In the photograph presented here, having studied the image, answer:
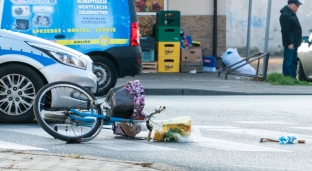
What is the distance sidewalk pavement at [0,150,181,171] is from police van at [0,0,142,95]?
27.2 feet

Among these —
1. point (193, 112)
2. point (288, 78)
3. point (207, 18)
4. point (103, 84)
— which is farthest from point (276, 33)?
point (193, 112)

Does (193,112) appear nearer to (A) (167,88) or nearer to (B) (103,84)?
(B) (103,84)

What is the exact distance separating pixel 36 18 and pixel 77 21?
0.77m

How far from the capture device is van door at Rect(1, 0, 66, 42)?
17.0 metres

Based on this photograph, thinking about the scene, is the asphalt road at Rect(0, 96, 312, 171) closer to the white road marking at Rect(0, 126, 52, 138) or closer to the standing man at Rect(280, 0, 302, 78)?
the white road marking at Rect(0, 126, 52, 138)

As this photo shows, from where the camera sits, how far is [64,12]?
17516 millimetres

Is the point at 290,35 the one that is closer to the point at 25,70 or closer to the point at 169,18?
the point at 169,18

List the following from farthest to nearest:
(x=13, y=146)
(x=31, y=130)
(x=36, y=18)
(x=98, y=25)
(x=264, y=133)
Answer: (x=98, y=25) < (x=36, y=18) < (x=264, y=133) < (x=31, y=130) < (x=13, y=146)

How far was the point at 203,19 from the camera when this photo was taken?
26.5 metres

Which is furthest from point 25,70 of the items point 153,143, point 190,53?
point 190,53

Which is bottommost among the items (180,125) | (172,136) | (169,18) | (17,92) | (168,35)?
(172,136)

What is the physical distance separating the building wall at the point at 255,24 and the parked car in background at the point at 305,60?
7623 mm

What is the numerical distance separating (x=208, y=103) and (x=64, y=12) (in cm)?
317

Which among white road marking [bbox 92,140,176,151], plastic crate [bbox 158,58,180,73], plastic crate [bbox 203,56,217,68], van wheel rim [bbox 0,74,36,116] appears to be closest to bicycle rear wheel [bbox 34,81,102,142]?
white road marking [bbox 92,140,176,151]
